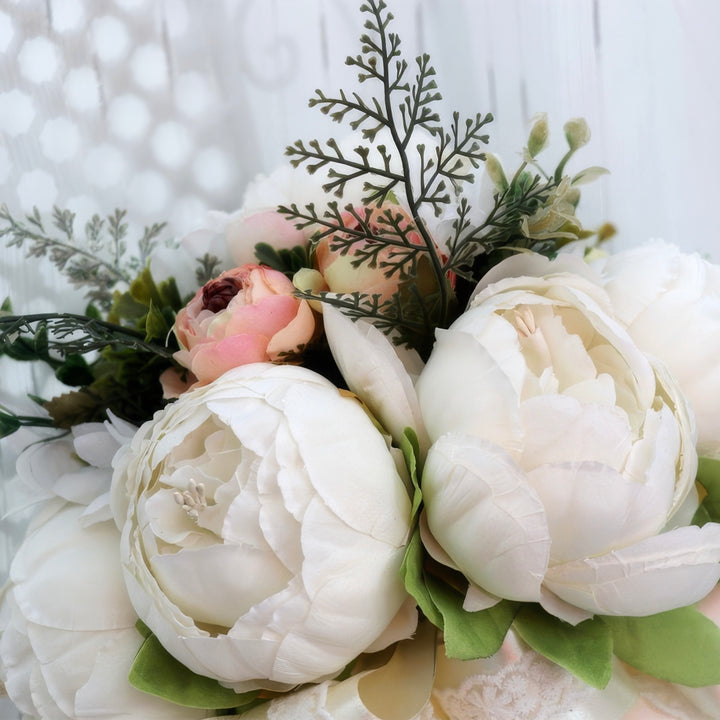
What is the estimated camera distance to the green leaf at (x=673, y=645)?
37 cm

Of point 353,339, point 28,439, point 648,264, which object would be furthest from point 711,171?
point 28,439

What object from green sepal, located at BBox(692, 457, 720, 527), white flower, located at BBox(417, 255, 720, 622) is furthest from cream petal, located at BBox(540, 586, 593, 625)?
green sepal, located at BBox(692, 457, 720, 527)

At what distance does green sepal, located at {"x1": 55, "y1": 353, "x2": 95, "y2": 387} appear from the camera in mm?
526

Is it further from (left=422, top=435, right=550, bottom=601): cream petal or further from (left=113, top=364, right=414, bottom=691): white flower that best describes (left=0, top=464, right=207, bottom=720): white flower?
(left=422, top=435, right=550, bottom=601): cream petal

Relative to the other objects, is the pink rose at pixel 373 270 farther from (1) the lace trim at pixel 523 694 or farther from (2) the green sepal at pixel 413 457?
(1) the lace trim at pixel 523 694

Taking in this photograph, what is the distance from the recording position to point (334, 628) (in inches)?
13.6

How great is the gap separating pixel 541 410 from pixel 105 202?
1.37 ft

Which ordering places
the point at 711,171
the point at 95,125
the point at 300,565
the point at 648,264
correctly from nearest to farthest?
the point at 300,565
the point at 648,264
the point at 95,125
the point at 711,171

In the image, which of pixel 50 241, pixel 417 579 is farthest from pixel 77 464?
pixel 417 579

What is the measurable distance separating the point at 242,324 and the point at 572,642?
9.2 inches

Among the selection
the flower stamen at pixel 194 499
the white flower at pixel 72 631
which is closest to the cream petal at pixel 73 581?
Answer: the white flower at pixel 72 631

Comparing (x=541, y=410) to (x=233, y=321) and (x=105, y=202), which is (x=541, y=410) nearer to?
(x=233, y=321)

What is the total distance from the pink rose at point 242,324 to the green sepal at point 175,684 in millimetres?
A: 144

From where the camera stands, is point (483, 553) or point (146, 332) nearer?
point (483, 553)
